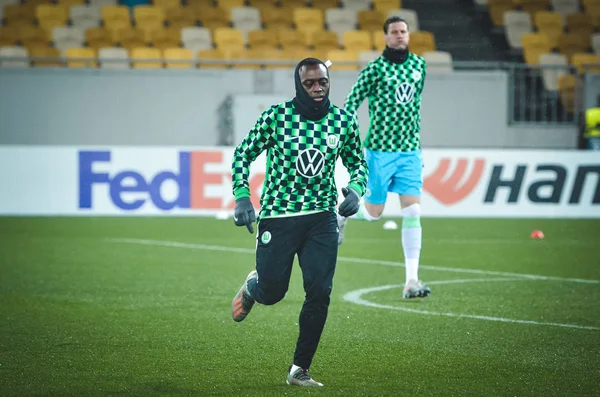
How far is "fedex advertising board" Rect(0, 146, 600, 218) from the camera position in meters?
19.1

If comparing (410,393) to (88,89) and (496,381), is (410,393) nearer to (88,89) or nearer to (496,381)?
(496,381)

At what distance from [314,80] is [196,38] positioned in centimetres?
1830

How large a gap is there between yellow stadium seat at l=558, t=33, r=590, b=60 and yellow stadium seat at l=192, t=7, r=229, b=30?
8.07 metres

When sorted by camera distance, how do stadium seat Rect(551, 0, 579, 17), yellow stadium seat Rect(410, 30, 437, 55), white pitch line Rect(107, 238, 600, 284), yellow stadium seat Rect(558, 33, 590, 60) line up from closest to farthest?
white pitch line Rect(107, 238, 600, 284)
yellow stadium seat Rect(410, 30, 437, 55)
yellow stadium seat Rect(558, 33, 590, 60)
stadium seat Rect(551, 0, 579, 17)

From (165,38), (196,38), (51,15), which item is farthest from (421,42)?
(51,15)

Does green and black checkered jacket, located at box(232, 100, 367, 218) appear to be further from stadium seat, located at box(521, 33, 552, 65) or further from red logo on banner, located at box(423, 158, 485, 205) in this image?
stadium seat, located at box(521, 33, 552, 65)

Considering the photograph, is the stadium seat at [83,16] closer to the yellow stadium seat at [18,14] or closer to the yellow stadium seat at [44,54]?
the yellow stadium seat at [18,14]

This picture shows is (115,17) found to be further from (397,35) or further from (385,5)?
(397,35)

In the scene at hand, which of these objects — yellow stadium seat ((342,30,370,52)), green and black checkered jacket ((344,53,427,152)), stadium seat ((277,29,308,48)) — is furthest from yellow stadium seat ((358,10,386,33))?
green and black checkered jacket ((344,53,427,152))

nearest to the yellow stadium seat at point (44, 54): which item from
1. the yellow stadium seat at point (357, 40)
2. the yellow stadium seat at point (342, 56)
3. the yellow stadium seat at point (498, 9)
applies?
the yellow stadium seat at point (342, 56)

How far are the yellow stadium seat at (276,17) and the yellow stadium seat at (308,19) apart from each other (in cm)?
15

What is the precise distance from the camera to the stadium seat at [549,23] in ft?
85.0

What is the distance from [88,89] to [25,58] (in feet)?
4.76

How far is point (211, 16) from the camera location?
2489 cm
